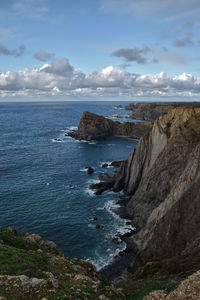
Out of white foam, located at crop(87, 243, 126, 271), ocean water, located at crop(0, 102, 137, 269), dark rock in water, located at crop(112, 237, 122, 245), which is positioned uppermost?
Answer: ocean water, located at crop(0, 102, 137, 269)

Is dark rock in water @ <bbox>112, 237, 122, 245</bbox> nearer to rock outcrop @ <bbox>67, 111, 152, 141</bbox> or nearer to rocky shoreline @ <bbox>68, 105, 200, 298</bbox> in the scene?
rocky shoreline @ <bbox>68, 105, 200, 298</bbox>

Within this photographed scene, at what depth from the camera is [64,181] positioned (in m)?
74.9

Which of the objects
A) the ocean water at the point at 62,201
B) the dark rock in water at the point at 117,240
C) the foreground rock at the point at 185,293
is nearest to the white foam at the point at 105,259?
the ocean water at the point at 62,201

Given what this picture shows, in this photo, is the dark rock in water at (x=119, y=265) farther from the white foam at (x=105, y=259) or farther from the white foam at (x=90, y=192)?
the white foam at (x=90, y=192)

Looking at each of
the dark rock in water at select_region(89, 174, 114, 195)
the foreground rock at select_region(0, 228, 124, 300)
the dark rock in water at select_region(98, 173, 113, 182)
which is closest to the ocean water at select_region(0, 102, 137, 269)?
the dark rock in water at select_region(89, 174, 114, 195)

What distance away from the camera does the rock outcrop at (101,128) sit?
14743 cm

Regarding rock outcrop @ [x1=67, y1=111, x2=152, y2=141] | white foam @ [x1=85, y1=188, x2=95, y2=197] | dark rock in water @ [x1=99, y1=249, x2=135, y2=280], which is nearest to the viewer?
dark rock in water @ [x1=99, y1=249, x2=135, y2=280]

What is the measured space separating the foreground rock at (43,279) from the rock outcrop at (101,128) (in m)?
121

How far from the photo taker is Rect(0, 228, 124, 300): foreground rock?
1499cm

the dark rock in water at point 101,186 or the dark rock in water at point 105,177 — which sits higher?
the dark rock in water at point 105,177

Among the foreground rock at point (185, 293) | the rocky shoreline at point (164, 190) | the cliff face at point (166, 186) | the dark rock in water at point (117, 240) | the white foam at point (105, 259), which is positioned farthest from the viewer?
the dark rock in water at point (117, 240)

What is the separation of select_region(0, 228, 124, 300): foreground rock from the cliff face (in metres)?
16.4

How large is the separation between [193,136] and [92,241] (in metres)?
30.7

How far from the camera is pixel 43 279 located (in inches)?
639
